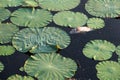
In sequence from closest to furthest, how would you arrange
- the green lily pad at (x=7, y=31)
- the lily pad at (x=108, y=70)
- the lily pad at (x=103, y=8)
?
the lily pad at (x=108, y=70) → the green lily pad at (x=7, y=31) → the lily pad at (x=103, y=8)

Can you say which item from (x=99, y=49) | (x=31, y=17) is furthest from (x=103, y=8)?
(x=31, y=17)

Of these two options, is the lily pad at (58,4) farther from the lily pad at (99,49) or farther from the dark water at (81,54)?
the lily pad at (99,49)

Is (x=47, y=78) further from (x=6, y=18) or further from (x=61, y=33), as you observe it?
(x=6, y=18)

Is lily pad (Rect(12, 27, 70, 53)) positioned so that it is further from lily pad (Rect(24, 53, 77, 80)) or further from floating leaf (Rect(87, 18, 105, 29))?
floating leaf (Rect(87, 18, 105, 29))

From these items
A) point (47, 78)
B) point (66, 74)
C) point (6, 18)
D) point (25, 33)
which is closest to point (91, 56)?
point (66, 74)

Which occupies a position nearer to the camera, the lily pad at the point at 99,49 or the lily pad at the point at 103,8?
the lily pad at the point at 99,49

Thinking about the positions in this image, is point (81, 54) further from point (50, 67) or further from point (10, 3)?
point (10, 3)

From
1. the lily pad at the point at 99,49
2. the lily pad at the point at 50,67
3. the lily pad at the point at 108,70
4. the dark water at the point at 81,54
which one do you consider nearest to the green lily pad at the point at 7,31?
Answer: the dark water at the point at 81,54
